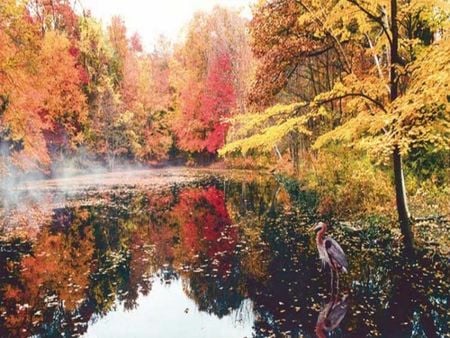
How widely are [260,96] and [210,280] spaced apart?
11.6 m

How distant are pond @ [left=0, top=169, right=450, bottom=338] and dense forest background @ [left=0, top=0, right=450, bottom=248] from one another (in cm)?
194

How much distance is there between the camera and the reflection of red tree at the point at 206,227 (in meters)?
12.9

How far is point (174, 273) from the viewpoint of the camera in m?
11.4

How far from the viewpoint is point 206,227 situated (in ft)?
54.7

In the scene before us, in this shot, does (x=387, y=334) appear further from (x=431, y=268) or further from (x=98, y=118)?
(x=98, y=118)

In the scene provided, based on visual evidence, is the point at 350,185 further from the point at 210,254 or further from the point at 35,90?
the point at 35,90

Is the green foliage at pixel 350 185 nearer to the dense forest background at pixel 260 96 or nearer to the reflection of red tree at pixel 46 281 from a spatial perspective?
the dense forest background at pixel 260 96

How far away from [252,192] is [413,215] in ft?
44.4

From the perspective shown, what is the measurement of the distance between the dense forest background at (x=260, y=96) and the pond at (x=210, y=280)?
194 cm

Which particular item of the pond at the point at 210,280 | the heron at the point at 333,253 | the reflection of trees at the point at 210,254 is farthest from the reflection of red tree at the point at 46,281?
the heron at the point at 333,253

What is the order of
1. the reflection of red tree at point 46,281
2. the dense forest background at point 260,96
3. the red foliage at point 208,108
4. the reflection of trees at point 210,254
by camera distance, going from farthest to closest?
the red foliage at point 208,108, the dense forest background at point 260,96, the reflection of trees at point 210,254, the reflection of red tree at point 46,281

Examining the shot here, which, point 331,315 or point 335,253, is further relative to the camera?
point 335,253

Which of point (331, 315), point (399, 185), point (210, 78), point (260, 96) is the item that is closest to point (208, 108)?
point (210, 78)

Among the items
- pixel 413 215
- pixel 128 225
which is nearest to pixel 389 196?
pixel 413 215
